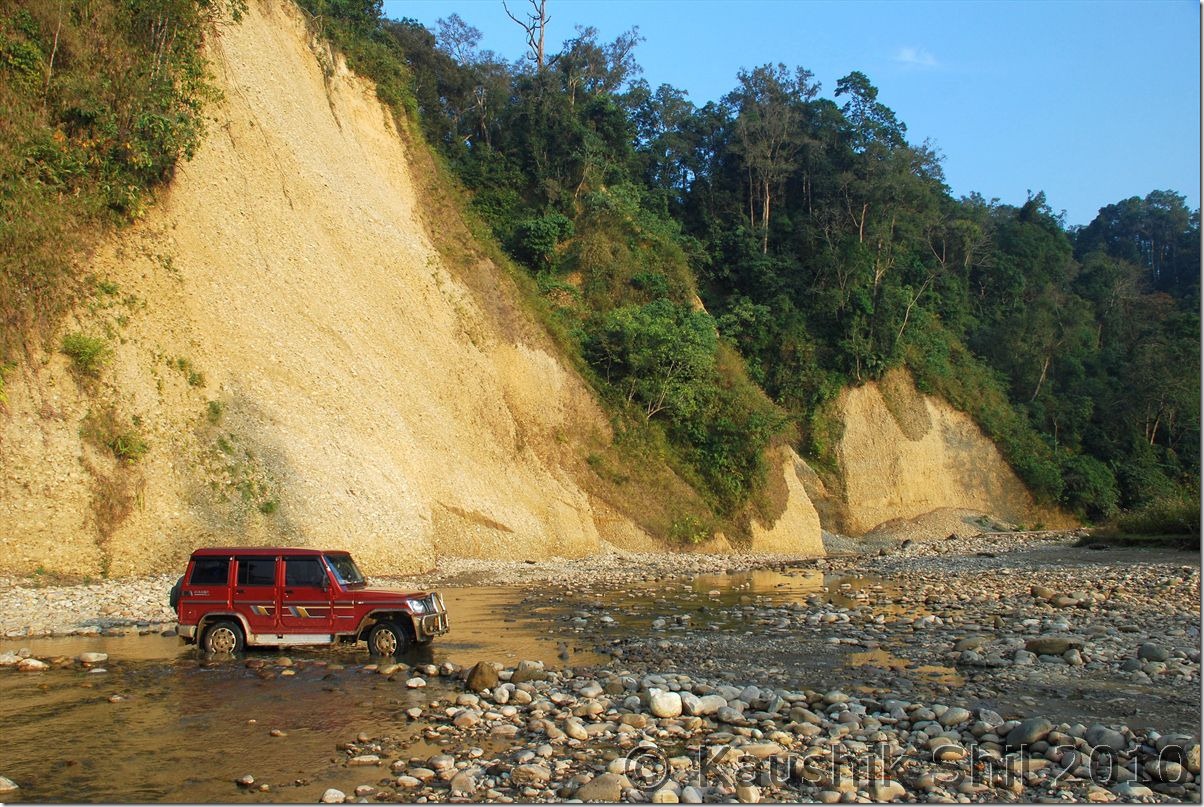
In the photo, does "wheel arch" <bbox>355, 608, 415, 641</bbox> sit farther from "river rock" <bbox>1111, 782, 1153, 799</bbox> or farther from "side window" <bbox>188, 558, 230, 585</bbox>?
"river rock" <bbox>1111, 782, 1153, 799</bbox>

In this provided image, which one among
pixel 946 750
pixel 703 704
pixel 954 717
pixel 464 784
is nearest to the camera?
pixel 464 784

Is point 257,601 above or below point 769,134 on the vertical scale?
below

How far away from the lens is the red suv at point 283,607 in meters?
13.5

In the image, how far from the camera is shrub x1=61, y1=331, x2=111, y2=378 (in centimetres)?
2066

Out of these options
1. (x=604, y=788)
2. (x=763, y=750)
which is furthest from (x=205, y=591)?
(x=763, y=750)

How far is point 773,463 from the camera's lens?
135ft

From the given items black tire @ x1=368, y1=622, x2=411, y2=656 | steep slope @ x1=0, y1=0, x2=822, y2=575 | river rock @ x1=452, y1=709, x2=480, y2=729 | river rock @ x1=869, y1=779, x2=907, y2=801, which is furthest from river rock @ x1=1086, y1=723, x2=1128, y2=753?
steep slope @ x1=0, y1=0, x2=822, y2=575

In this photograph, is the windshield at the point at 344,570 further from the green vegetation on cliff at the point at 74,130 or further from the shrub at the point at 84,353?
the green vegetation on cliff at the point at 74,130

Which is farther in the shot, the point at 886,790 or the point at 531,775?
the point at 531,775

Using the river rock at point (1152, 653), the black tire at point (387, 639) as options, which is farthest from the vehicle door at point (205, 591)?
the river rock at point (1152, 653)

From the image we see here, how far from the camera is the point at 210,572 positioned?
13586mm

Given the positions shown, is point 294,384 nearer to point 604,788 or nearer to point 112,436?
point 112,436

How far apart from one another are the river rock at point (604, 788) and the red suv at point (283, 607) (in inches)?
254

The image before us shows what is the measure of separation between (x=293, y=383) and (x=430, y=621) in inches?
537
